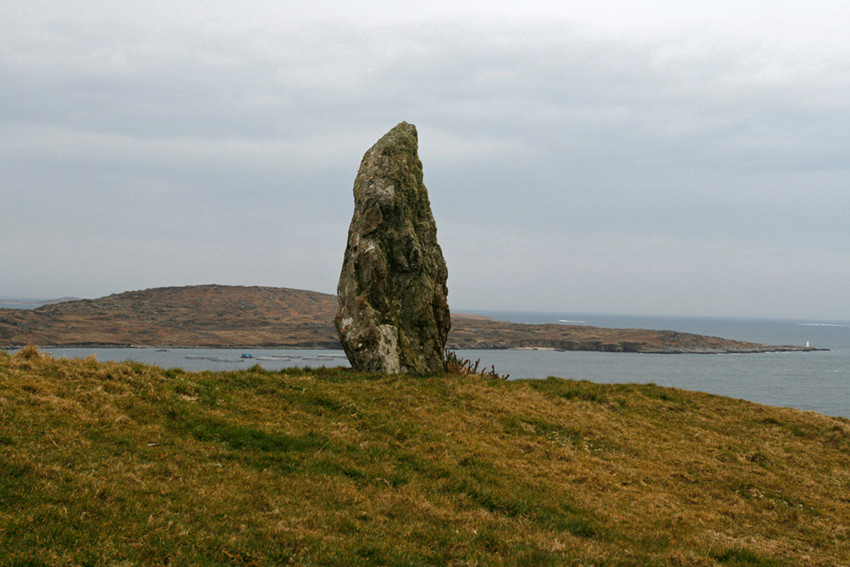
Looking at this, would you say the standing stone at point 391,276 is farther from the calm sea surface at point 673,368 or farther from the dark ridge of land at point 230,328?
the dark ridge of land at point 230,328

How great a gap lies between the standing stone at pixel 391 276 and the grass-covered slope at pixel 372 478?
2002mm

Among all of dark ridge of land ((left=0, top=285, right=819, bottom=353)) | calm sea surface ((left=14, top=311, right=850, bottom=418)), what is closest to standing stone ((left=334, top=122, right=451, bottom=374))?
calm sea surface ((left=14, top=311, right=850, bottom=418))

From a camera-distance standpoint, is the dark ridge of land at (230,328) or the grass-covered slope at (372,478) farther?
the dark ridge of land at (230,328)

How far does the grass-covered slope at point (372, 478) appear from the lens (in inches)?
304

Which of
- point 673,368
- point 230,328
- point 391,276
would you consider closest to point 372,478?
point 391,276

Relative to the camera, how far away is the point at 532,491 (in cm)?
1219

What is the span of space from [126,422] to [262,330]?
467ft

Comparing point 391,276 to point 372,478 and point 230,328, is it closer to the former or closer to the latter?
point 372,478

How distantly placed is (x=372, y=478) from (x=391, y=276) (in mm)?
12145

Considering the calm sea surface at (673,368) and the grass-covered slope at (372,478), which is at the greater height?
the grass-covered slope at (372,478)

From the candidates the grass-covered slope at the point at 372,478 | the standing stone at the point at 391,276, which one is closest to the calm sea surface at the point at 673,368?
the standing stone at the point at 391,276

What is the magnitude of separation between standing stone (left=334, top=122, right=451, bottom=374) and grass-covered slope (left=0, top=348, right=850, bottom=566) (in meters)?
2.00

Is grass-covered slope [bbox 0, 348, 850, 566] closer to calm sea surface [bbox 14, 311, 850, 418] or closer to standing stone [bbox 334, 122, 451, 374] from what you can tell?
standing stone [bbox 334, 122, 451, 374]

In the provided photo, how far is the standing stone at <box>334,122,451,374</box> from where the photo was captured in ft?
70.6
